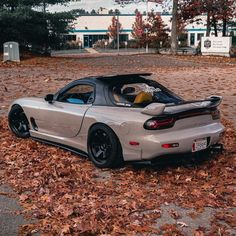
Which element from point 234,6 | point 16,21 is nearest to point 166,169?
point 16,21

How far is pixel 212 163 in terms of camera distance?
6.36 metres

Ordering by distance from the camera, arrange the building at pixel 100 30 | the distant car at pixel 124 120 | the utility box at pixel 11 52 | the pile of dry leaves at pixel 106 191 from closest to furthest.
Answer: the pile of dry leaves at pixel 106 191
the distant car at pixel 124 120
the utility box at pixel 11 52
the building at pixel 100 30

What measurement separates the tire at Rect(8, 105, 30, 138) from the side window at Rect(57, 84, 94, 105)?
115 cm

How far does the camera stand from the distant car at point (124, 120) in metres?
5.59

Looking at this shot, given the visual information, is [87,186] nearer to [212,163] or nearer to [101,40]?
[212,163]

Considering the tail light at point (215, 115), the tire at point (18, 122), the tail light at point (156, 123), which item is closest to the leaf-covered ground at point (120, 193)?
the tire at point (18, 122)

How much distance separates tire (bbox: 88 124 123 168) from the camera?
5867 millimetres

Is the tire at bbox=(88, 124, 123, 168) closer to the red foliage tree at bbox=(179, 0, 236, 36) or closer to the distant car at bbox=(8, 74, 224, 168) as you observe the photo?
the distant car at bbox=(8, 74, 224, 168)

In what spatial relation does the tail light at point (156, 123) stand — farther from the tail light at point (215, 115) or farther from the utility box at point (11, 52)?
the utility box at point (11, 52)

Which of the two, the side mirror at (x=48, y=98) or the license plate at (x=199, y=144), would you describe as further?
the side mirror at (x=48, y=98)

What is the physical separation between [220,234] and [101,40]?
89584 mm

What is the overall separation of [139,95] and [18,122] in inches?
114

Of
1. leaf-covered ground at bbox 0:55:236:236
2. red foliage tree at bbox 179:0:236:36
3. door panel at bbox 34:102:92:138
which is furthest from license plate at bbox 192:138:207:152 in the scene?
red foliage tree at bbox 179:0:236:36

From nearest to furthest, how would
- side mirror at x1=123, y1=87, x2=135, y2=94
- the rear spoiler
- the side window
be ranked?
the rear spoiler < side mirror at x1=123, y1=87, x2=135, y2=94 < the side window
